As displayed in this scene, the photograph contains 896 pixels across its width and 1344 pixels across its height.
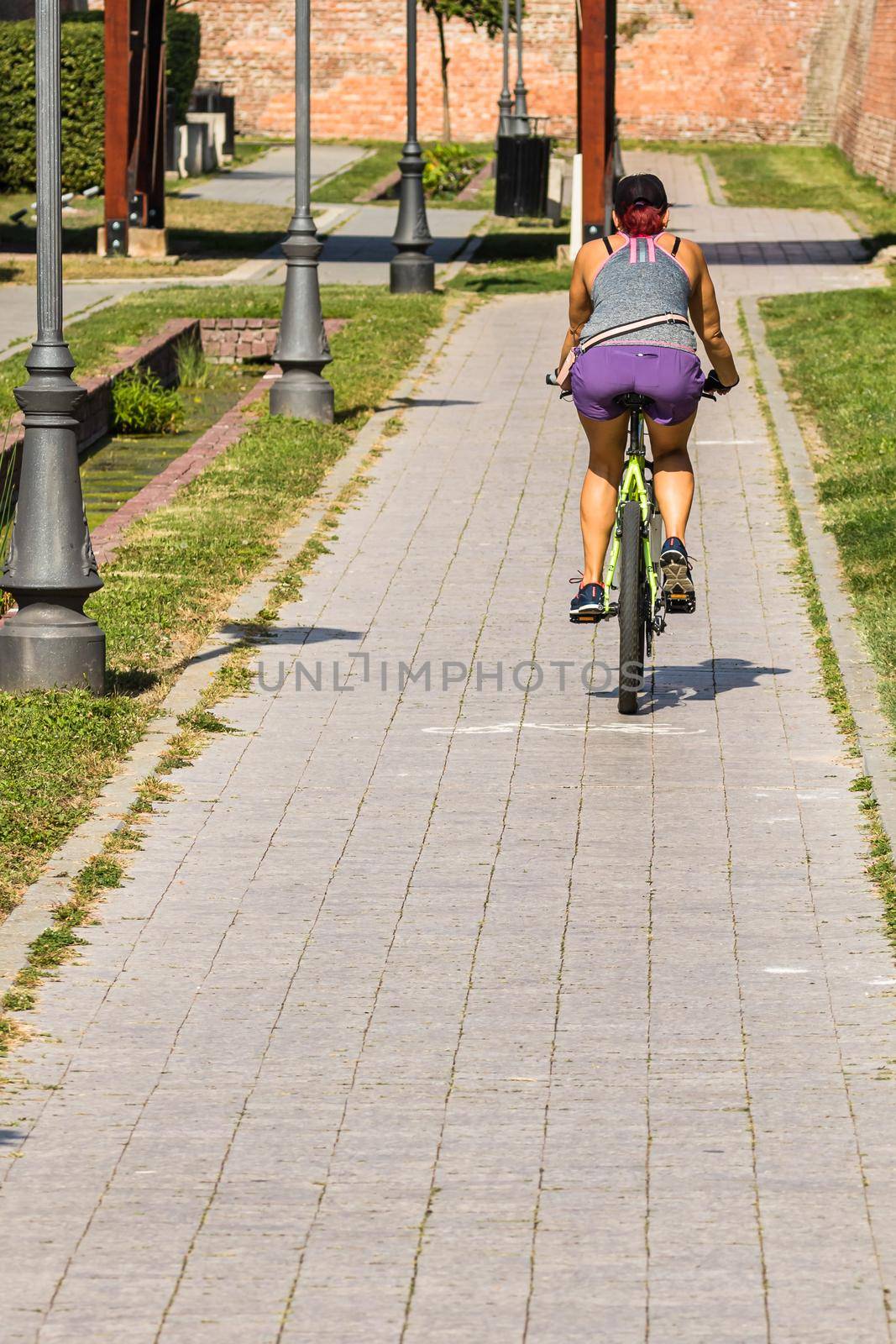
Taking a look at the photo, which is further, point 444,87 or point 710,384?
point 444,87

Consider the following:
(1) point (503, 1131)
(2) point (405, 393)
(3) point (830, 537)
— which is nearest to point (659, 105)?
(2) point (405, 393)

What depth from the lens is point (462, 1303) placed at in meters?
4.02

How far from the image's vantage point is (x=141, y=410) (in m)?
16.2

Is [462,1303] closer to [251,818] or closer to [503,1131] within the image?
[503,1131]

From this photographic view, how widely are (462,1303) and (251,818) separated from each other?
10.1 feet

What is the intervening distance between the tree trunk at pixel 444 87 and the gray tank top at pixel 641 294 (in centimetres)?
4456

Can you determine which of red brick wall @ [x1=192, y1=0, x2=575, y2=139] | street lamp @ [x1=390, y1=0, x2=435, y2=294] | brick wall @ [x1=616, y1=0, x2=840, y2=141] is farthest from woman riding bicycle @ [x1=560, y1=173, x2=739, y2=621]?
brick wall @ [x1=616, y1=0, x2=840, y2=141]

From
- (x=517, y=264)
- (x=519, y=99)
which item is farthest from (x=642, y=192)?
(x=519, y=99)

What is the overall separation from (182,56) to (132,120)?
20.1 m

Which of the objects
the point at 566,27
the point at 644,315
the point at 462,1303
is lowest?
the point at 462,1303

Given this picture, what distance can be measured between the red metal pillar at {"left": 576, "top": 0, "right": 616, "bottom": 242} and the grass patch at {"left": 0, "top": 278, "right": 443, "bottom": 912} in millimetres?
6329

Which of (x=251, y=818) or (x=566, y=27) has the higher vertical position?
(x=566, y=27)

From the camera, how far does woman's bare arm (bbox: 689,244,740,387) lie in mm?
7996

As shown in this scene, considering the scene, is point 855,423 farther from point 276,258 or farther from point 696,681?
point 276,258
